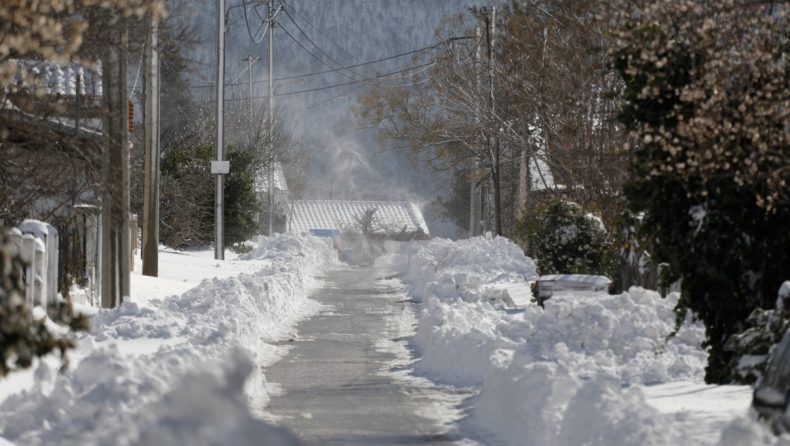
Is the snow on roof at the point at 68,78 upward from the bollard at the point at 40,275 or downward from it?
upward

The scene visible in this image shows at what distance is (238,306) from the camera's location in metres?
18.4

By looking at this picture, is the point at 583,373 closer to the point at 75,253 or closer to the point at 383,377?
the point at 383,377

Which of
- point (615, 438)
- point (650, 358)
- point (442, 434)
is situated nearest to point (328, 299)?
point (650, 358)

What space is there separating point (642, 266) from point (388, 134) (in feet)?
113

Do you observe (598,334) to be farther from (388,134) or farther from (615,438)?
(388,134)

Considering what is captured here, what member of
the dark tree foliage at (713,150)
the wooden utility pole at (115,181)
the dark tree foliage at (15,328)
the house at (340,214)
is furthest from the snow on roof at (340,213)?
the dark tree foliage at (15,328)

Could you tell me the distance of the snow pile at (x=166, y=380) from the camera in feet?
15.3

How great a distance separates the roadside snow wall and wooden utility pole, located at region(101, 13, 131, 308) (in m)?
4.69

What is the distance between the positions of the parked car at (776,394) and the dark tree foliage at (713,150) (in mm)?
3488

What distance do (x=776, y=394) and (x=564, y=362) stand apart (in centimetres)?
595

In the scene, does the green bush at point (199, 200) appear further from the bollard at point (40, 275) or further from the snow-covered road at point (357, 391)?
the bollard at point (40, 275)

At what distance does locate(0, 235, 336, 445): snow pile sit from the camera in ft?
15.3

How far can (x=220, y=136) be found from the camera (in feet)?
128

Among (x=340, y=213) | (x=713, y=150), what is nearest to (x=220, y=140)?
(x=713, y=150)
